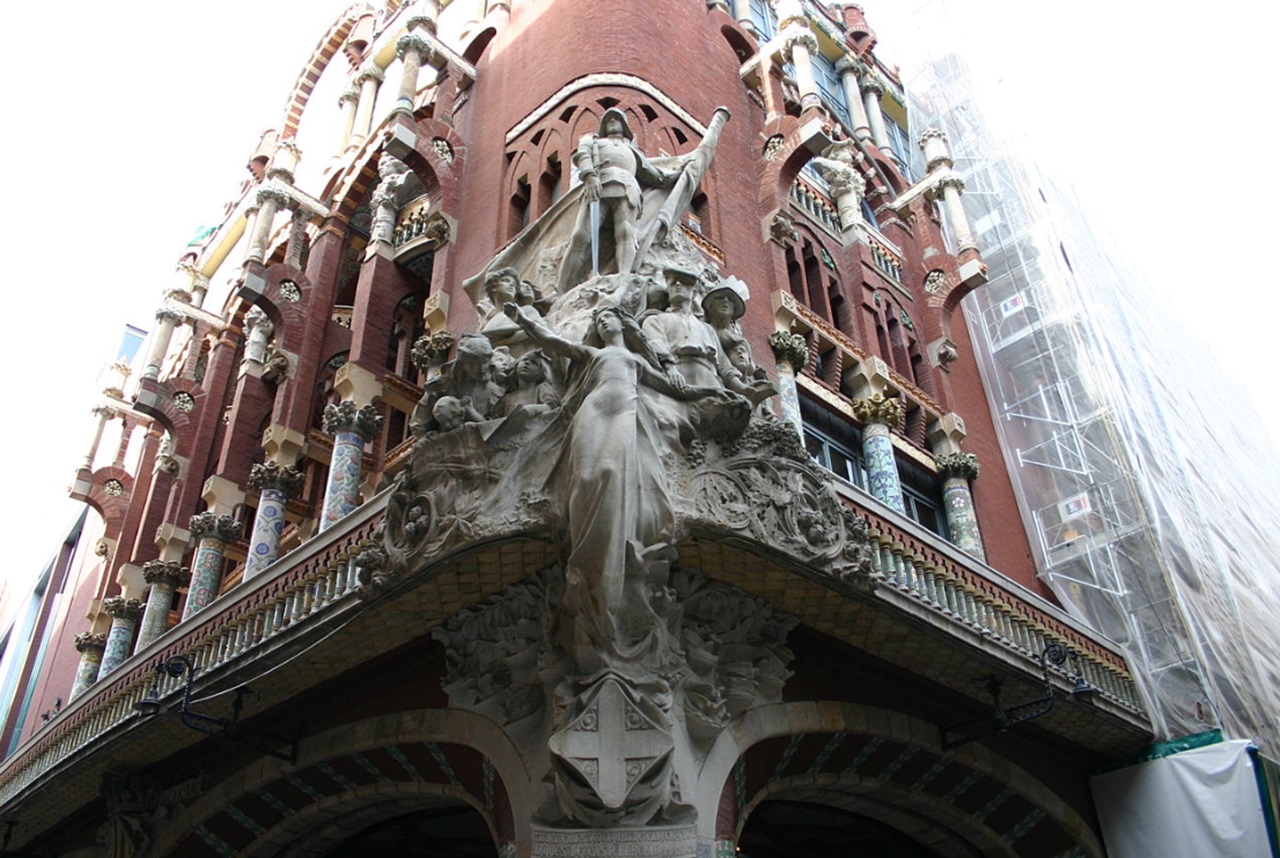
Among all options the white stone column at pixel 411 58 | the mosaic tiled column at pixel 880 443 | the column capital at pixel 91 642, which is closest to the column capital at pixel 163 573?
the column capital at pixel 91 642

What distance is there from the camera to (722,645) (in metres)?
9.03

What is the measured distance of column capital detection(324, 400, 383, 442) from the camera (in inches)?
537

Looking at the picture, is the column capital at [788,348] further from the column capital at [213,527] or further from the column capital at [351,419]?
the column capital at [213,527]

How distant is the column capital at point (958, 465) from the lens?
52.5 feet

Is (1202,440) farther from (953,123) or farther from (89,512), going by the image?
(89,512)

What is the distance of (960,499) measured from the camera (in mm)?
15797

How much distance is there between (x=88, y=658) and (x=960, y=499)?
14274 mm

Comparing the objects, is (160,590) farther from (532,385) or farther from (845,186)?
(845,186)

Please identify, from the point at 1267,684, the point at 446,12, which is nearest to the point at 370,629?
the point at 1267,684

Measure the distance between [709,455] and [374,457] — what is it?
9018 mm

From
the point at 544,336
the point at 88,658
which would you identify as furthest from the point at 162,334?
the point at 544,336

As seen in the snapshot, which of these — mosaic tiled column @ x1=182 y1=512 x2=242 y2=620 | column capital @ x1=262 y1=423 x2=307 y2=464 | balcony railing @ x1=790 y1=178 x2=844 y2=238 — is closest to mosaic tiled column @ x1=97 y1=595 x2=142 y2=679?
mosaic tiled column @ x1=182 y1=512 x2=242 y2=620

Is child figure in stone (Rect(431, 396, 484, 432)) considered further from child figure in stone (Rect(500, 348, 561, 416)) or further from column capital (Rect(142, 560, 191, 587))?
column capital (Rect(142, 560, 191, 587))

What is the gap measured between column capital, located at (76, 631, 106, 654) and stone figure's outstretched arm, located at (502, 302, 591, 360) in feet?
41.8
